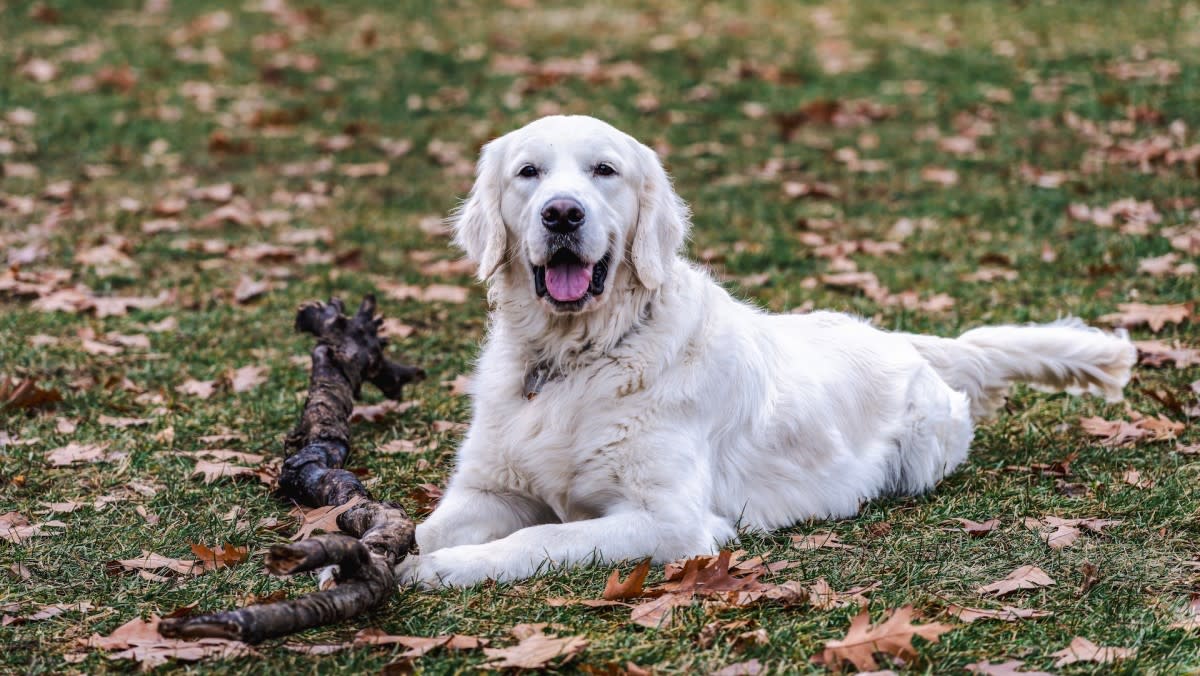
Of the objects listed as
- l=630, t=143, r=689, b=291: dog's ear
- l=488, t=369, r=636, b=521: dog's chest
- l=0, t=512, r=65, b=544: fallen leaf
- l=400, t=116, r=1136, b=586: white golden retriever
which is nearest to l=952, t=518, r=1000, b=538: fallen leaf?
l=400, t=116, r=1136, b=586: white golden retriever

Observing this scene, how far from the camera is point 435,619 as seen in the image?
3297 millimetres

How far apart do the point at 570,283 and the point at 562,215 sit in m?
0.25

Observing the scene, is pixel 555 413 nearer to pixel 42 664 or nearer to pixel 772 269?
pixel 42 664

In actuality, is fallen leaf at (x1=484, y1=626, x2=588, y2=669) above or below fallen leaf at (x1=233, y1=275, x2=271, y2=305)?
above

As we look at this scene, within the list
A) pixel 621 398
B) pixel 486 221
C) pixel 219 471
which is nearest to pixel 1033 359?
pixel 621 398

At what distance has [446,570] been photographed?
3562 mm

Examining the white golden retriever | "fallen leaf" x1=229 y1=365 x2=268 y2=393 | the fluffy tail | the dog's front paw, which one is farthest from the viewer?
"fallen leaf" x1=229 y1=365 x2=268 y2=393

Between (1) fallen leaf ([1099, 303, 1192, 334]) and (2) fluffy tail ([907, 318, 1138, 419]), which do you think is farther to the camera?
(1) fallen leaf ([1099, 303, 1192, 334])

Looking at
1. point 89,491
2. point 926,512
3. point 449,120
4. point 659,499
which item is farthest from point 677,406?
point 449,120

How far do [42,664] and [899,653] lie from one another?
6.58 feet

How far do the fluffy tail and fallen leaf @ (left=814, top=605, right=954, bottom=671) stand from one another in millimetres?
2094

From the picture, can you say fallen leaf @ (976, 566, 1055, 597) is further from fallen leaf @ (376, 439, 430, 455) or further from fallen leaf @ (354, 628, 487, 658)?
fallen leaf @ (376, 439, 430, 455)

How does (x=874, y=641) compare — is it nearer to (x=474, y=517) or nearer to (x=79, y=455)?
(x=474, y=517)

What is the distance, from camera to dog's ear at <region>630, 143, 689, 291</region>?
4.12 meters
